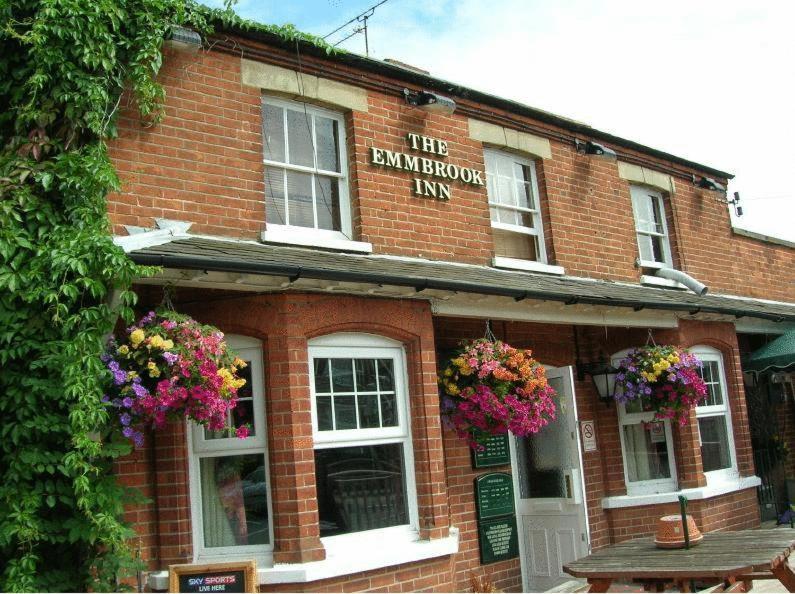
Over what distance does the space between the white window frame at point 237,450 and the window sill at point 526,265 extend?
12.3 feet

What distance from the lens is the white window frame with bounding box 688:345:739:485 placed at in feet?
39.3

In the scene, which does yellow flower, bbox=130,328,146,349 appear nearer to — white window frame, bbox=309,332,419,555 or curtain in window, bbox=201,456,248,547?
curtain in window, bbox=201,456,248,547

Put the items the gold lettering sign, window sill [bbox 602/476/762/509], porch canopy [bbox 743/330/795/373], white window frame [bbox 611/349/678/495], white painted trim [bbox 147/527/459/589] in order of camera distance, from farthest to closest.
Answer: porch canopy [bbox 743/330/795/373] < white window frame [bbox 611/349/678/495] < window sill [bbox 602/476/762/509] < the gold lettering sign < white painted trim [bbox 147/527/459/589]

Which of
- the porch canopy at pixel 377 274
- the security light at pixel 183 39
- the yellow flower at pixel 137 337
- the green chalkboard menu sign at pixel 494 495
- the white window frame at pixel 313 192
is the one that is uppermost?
the security light at pixel 183 39

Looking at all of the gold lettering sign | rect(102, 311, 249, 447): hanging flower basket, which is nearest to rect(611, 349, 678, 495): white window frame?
the gold lettering sign

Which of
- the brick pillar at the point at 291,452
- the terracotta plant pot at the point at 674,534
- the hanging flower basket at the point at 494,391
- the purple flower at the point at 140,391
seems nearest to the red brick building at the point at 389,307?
the brick pillar at the point at 291,452

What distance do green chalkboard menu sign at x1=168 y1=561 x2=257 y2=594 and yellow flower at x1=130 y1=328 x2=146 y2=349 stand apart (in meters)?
1.61

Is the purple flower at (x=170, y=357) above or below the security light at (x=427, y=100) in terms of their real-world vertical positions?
below

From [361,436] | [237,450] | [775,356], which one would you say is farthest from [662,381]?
[237,450]

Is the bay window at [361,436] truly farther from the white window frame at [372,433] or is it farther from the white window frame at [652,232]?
the white window frame at [652,232]

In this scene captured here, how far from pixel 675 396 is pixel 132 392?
6880mm

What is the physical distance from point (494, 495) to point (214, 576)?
173 inches

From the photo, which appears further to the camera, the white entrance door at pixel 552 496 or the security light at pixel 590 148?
the security light at pixel 590 148

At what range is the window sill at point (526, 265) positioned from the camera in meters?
10.3
